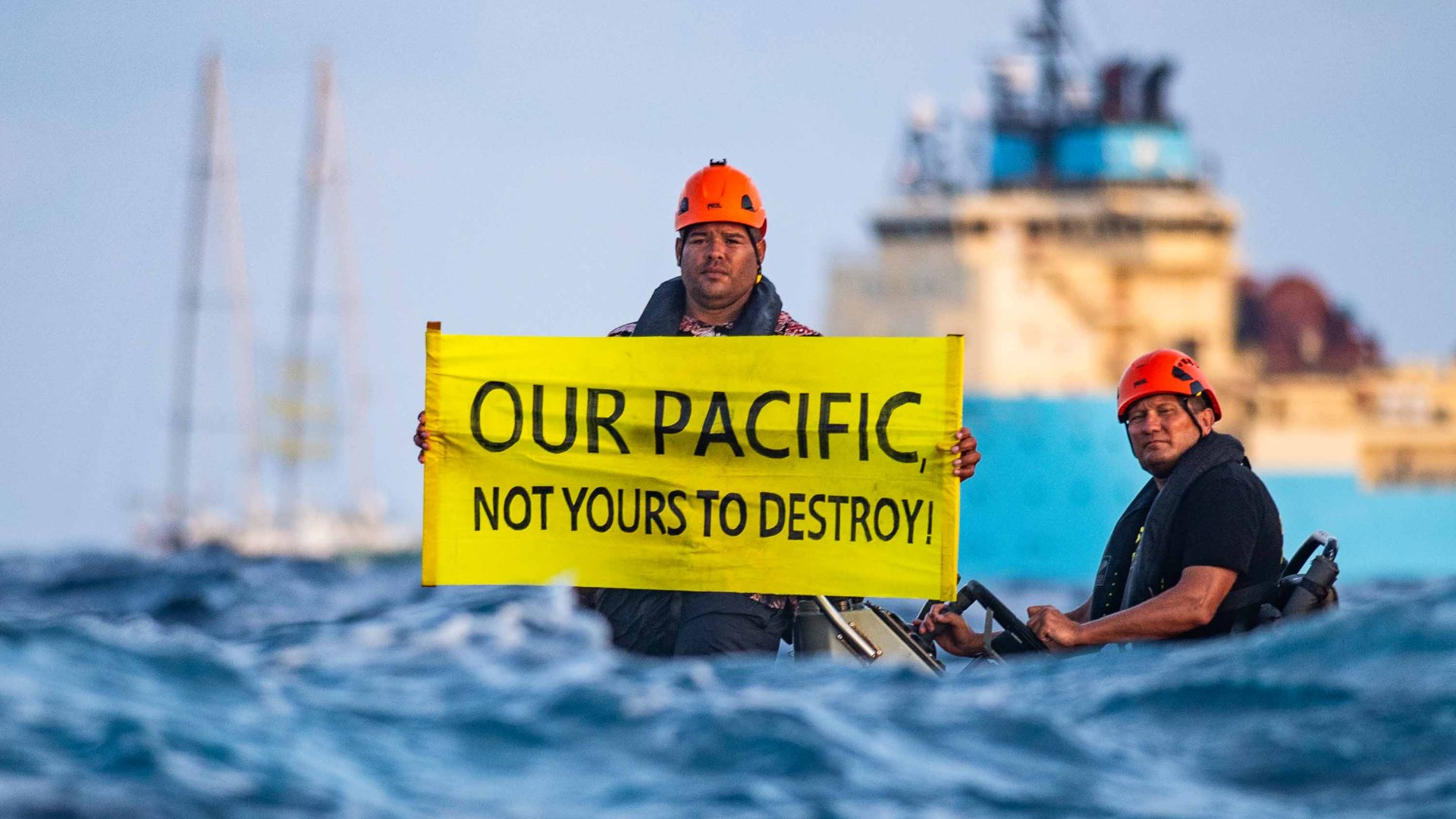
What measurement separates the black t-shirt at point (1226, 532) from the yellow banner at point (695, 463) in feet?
2.97

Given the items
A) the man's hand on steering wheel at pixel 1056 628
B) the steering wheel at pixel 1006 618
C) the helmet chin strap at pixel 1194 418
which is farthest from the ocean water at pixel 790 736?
the helmet chin strap at pixel 1194 418

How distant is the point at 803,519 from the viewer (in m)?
8.11

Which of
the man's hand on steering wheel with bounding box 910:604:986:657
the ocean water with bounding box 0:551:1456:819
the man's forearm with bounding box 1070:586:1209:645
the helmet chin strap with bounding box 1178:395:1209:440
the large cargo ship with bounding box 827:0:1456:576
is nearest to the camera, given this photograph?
the ocean water with bounding box 0:551:1456:819

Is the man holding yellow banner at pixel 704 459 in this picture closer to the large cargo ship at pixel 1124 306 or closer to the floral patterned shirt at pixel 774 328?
the floral patterned shirt at pixel 774 328

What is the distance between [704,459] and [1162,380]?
1887mm

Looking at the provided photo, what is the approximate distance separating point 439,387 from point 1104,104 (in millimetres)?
50992

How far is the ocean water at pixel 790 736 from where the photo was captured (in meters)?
6.90

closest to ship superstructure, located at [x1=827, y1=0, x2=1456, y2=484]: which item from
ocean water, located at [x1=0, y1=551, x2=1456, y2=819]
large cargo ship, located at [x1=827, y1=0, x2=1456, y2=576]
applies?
large cargo ship, located at [x1=827, y1=0, x2=1456, y2=576]

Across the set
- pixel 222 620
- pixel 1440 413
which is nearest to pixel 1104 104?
pixel 1440 413

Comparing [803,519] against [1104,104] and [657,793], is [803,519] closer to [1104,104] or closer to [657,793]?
[657,793]

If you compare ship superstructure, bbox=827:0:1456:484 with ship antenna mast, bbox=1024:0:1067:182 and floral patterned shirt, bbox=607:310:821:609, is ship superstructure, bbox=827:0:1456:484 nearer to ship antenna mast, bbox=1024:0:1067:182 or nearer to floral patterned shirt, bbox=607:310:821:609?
ship antenna mast, bbox=1024:0:1067:182

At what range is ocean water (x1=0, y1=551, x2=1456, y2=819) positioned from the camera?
6902 millimetres

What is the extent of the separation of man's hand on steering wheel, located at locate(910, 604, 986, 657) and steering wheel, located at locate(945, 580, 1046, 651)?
0.12 metres

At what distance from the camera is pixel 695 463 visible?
823 cm
